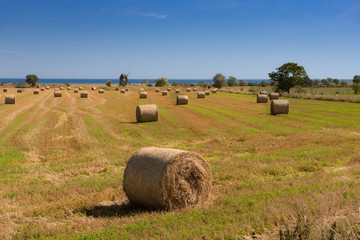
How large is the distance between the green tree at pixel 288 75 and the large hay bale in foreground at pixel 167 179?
71.8 m

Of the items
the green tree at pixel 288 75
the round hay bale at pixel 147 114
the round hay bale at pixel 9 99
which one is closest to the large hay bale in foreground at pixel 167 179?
the round hay bale at pixel 147 114

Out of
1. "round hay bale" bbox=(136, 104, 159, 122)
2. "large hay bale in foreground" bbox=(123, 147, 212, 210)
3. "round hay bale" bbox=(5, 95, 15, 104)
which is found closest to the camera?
"large hay bale in foreground" bbox=(123, 147, 212, 210)

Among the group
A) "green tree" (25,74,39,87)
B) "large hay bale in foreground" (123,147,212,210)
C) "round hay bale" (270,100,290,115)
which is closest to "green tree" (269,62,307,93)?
"round hay bale" (270,100,290,115)

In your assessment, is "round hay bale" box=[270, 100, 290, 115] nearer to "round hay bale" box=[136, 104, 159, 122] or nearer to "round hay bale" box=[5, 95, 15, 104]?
"round hay bale" box=[136, 104, 159, 122]

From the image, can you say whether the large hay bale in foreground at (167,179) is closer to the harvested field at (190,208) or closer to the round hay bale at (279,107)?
the harvested field at (190,208)

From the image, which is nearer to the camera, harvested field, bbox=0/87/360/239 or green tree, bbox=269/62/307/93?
harvested field, bbox=0/87/360/239

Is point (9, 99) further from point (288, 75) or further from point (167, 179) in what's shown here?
point (288, 75)

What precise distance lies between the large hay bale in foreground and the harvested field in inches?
13.4

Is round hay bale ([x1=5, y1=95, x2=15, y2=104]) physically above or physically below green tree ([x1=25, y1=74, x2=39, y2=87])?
below

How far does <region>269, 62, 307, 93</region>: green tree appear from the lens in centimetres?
7519

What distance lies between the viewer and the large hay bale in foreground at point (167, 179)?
7.84 metres

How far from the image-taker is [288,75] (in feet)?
250

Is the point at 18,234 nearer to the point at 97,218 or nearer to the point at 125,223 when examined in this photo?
the point at 97,218

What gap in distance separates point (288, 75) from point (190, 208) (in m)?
73.9
